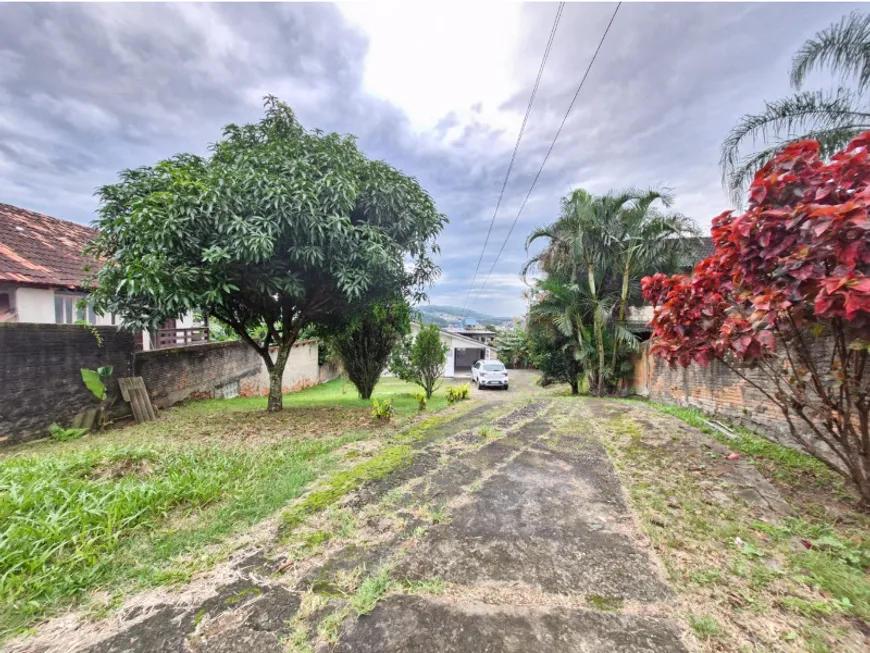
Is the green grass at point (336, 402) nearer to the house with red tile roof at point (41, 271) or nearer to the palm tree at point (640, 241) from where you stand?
the house with red tile roof at point (41, 271)

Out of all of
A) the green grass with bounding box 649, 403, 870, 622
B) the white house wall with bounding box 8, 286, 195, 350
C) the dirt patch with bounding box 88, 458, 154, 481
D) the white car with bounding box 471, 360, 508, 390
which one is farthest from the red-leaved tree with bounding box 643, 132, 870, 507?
the white car with bounding box 471, 360, 508, 390

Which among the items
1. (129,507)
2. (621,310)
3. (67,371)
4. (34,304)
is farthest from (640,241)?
(34,304)

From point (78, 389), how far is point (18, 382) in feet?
2.82

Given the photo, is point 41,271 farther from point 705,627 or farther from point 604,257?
point 604,257

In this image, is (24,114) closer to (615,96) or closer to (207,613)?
(207,613)

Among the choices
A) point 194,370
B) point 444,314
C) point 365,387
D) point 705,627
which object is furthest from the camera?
point 444,314

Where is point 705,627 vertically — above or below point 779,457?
above

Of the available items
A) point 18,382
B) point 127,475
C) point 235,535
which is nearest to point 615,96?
point 235,535

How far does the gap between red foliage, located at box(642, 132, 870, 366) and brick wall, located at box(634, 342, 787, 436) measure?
2730mm

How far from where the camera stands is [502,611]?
1665 millimetres

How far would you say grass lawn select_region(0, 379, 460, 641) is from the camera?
1873 millimetres

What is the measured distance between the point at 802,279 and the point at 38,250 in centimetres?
1451

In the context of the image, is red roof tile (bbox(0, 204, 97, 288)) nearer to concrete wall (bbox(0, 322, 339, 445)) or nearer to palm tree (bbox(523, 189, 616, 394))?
concrete wall (bbox(0, 322, 339, 445))

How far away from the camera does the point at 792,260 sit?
89.0 inches
